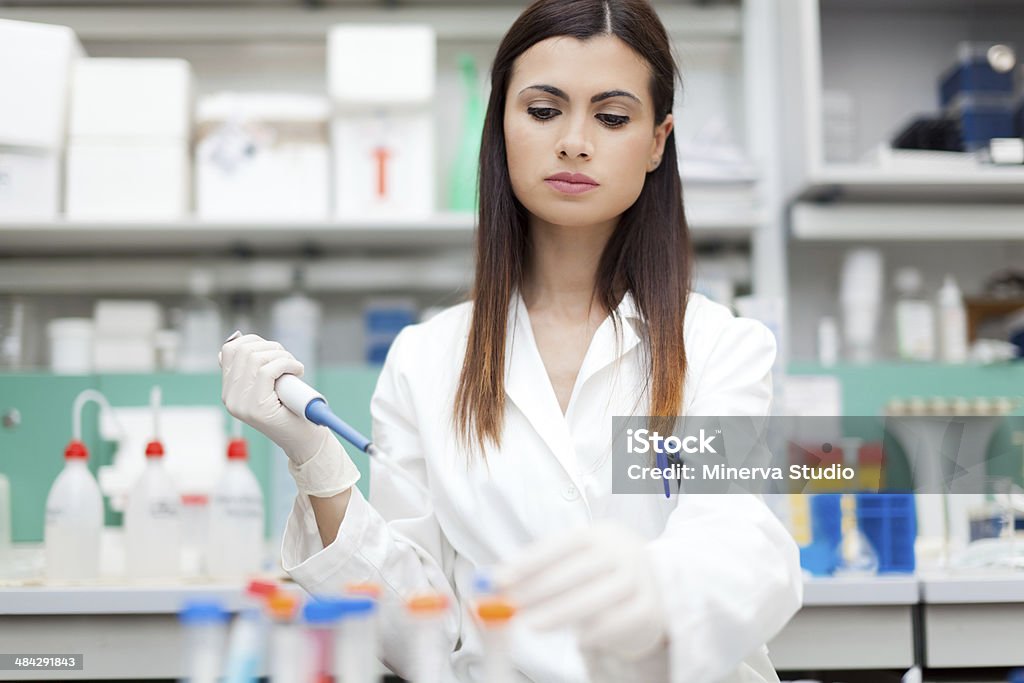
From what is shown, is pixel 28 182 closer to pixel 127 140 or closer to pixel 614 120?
pixel 127 140

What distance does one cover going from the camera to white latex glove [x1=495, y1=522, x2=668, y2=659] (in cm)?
63

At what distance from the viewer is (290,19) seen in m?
2.31

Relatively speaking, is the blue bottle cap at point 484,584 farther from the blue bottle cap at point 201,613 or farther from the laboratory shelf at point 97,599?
the laboratory shelf at point 97,599

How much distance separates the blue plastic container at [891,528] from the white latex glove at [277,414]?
947mm

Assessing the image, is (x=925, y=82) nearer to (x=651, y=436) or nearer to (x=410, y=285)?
(x=410, y=285)

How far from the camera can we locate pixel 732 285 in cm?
229

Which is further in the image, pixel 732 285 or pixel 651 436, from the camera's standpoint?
pixel 732 285

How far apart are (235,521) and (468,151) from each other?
951 mm

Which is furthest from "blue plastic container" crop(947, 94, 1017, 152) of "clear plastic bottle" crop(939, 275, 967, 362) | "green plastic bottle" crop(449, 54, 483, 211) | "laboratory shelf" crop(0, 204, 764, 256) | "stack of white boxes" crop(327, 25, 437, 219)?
"stack of white boxes" crop(327, 25, 437, 219)

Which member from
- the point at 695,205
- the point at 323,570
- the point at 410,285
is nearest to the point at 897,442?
the point at 695,205

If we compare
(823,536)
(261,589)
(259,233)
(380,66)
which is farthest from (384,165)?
(261,589)

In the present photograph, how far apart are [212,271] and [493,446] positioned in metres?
1.31

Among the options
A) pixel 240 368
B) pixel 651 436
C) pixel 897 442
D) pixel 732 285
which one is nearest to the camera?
pixel 240 368

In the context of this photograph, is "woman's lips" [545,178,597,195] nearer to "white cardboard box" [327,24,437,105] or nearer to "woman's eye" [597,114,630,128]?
"woman's eye" [597,114,630,128]
